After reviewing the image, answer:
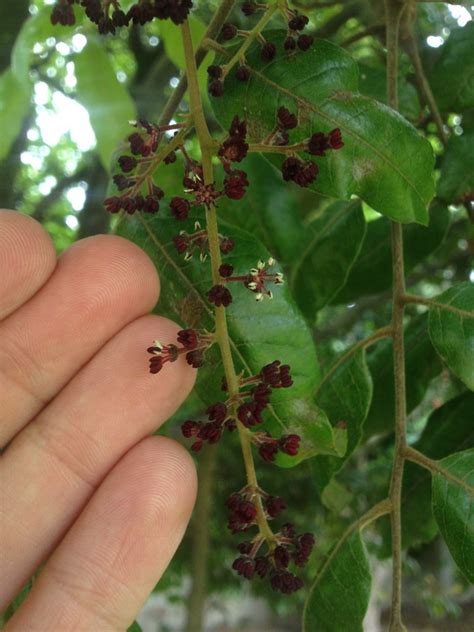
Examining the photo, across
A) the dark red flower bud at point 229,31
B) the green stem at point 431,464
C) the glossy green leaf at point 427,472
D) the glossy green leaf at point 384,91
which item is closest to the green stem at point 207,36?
the dark red flower bud at point 229,31

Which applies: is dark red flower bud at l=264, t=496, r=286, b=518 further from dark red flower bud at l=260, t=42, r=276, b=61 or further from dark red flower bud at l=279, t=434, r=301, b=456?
dark red flower bud at l=260, t=42, r=276, b=61

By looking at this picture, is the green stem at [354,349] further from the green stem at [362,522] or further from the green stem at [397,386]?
the green stem at [362,522]

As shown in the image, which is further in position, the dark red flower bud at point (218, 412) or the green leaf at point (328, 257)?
the green leaf at point (328, 257)

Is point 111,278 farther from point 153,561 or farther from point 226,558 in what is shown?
point 226,558

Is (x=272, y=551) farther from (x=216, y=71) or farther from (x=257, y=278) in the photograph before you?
(x=216, y=71)

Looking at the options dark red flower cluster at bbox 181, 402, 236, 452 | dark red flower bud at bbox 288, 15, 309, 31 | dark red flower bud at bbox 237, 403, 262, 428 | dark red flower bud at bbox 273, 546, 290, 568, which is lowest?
dark red flower bud at bbox 273, 546, 290, 568

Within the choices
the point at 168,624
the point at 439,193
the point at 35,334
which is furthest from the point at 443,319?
the point at 168,624

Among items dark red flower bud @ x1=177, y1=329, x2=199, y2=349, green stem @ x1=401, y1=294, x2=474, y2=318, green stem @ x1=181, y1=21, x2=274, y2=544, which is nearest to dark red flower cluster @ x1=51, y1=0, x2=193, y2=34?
green stem @ x1=181, y1=21, x2=274, y2=544
